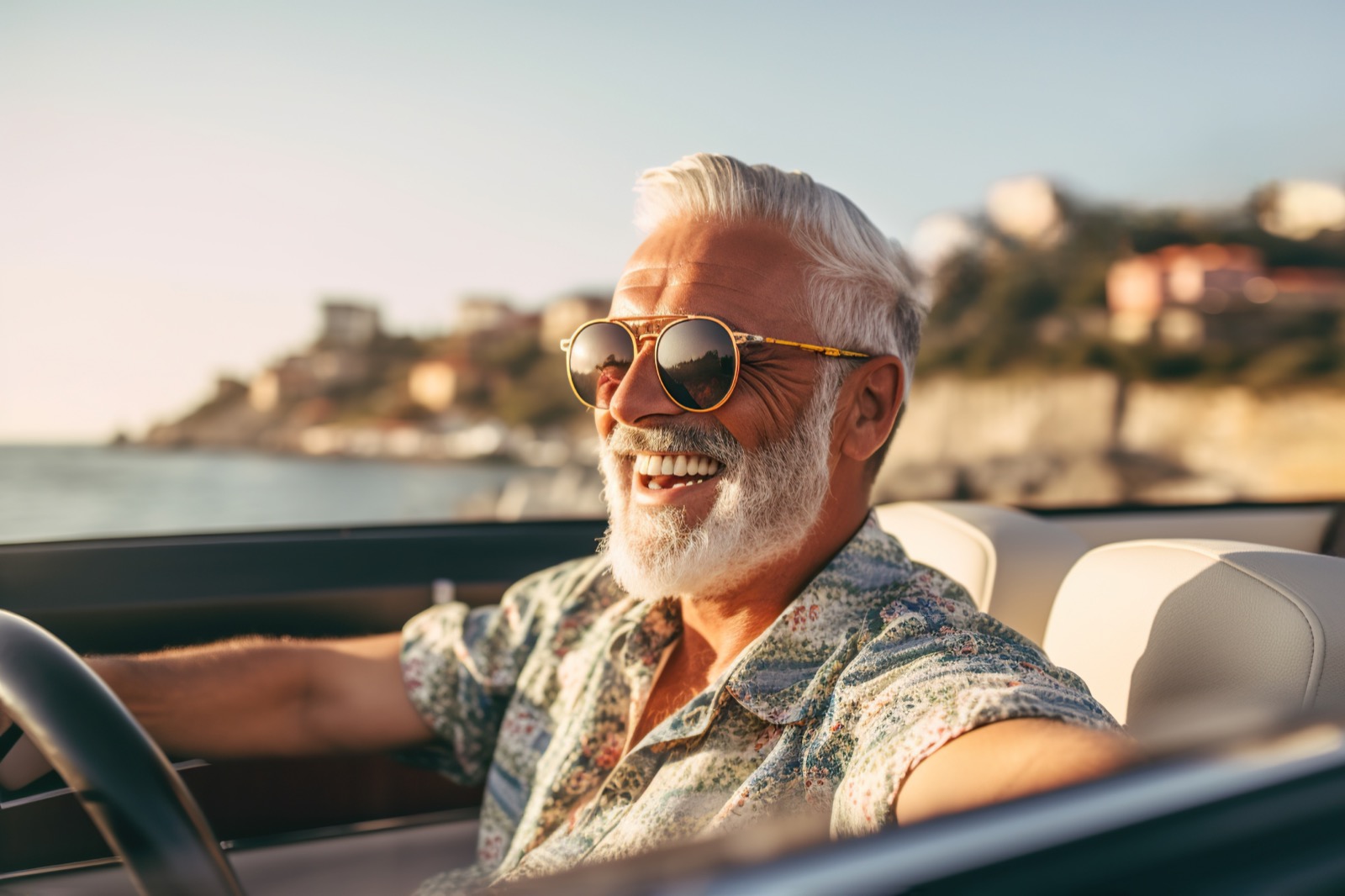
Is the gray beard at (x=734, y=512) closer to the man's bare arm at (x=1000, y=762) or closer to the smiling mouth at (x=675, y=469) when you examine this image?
the smiling mouth at (x=675, y=469)

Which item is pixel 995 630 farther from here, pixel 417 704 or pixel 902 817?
pixel 417 704

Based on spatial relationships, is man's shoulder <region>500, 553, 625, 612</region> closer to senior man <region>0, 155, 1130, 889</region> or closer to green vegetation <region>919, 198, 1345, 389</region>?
senior man <region>0, 155, 1130, 889</region>

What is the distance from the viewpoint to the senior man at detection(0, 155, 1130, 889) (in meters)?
1.36

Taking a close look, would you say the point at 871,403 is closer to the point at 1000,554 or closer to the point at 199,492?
the point at 1000,554

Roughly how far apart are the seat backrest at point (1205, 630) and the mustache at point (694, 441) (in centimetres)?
56

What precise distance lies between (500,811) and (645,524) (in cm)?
51

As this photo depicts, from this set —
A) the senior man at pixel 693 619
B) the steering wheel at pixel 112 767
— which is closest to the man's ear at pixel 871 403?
the senior man at pixel 693 619

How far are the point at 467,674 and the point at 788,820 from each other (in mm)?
1052

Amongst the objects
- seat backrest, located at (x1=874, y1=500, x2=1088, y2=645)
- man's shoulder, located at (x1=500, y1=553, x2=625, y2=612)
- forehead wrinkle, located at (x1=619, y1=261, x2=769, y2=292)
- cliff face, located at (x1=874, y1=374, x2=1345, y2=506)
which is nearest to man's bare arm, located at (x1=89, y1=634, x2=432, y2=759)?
man's shoulder, located at (x1=500, y1=553, x2=625, y2=612)

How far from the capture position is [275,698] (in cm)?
178

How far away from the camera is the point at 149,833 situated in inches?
39.3

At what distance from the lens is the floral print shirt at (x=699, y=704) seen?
3.82ft

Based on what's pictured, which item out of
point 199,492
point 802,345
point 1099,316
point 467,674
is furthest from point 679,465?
point 1099,316

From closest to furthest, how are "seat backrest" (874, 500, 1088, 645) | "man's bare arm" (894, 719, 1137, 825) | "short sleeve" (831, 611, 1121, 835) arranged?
"man's bare arm" (894, 719, 1137, 825) → "short sleeve" (831, 611, 1121, 835) → "seat backrest" (874, 500, 1088, 645)
